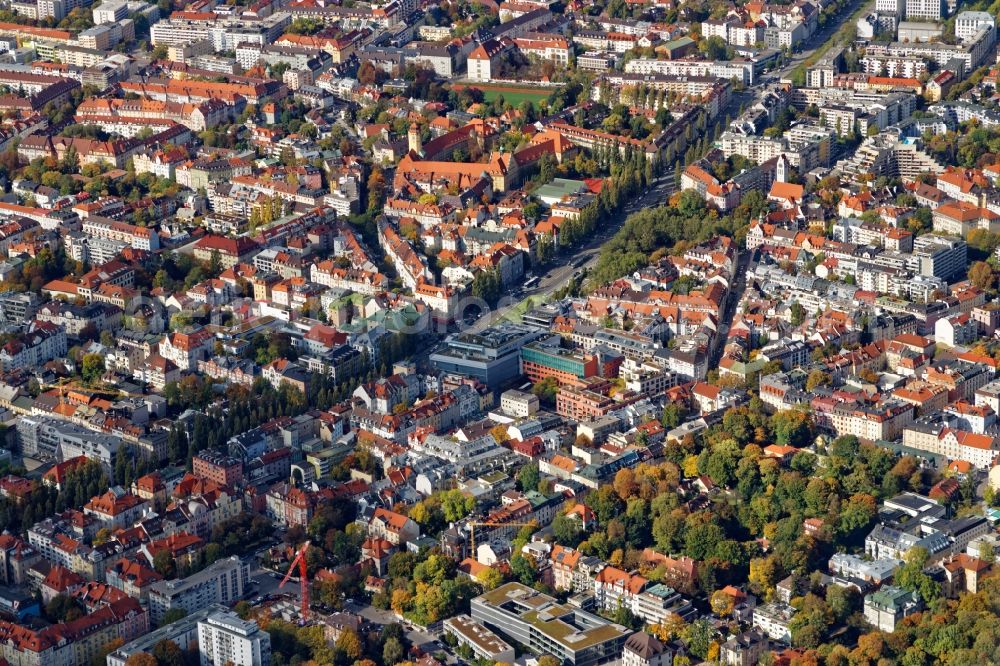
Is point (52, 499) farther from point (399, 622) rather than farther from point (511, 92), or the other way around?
point (511, 92)

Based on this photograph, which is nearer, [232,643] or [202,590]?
[232,643]

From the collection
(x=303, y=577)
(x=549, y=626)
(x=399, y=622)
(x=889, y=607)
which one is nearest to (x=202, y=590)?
(x=303, y=577)

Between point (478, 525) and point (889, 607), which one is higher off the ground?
point (478, 525)

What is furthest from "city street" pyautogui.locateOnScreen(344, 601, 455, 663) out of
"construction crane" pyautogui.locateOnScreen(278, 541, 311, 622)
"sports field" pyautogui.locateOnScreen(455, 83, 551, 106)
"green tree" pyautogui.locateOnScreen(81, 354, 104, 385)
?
"sports field" pyautogui.locateOnScreen(455, 83, 551, 106)

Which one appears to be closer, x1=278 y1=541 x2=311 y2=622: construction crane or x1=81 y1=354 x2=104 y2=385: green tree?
x1=278 y1=541 x2=311 y2=622: construction crane

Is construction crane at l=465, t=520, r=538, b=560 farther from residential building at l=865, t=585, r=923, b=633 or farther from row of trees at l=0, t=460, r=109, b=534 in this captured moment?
row of trees at l=0, t=460, r=109, b=534

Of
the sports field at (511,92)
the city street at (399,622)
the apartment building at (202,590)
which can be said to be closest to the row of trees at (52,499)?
the apartment building at (202,590)

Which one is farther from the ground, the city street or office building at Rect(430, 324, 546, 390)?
office building at Rect(430, 324, 546, 390)

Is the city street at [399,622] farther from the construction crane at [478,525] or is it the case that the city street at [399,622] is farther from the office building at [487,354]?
the office building at [487,354]

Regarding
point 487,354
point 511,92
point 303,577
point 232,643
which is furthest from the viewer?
point 511,92

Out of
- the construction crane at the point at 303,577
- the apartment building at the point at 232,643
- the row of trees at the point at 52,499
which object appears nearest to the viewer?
the apartment building at the point at 232,643
